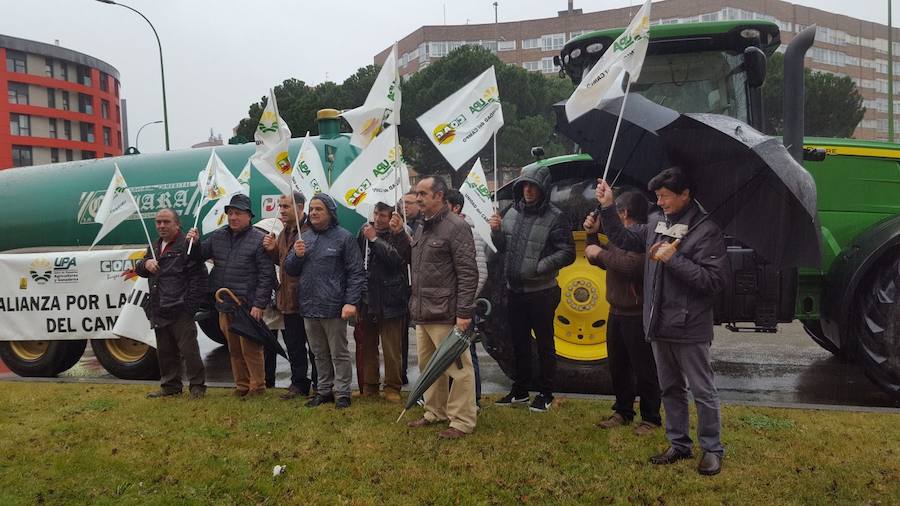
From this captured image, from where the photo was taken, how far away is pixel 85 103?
68188 millimetres

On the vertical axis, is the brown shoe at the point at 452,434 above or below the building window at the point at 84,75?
below

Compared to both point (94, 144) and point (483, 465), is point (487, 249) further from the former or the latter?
point (94, 144)

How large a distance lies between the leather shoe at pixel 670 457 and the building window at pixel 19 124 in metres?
68.7

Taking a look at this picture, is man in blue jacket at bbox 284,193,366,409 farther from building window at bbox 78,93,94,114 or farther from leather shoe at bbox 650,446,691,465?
building window at bbox 78,93,94,114

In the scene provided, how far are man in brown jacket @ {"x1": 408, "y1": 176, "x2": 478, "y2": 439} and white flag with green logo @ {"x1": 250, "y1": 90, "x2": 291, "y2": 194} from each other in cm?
160

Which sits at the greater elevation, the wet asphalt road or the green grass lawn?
the green grass lawn

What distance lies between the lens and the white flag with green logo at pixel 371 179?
5668 millimetres

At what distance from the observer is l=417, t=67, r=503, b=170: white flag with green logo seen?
5.52m

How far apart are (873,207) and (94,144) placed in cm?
7437

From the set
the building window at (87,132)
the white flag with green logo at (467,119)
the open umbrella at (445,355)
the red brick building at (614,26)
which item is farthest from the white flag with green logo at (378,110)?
the building window at (87,132)

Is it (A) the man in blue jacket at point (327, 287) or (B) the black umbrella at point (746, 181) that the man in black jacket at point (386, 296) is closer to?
(A) the man in blue jacket at point (327, 287)

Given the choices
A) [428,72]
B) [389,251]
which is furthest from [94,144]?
[389,251]

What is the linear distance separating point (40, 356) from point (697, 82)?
722cm

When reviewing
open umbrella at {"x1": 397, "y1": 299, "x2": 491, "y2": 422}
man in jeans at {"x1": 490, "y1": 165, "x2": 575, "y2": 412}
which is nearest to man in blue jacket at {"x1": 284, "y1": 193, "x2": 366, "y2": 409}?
open umbrella at {"x1": 397, "y1": 299, "x2": 491, "y2": 422}
